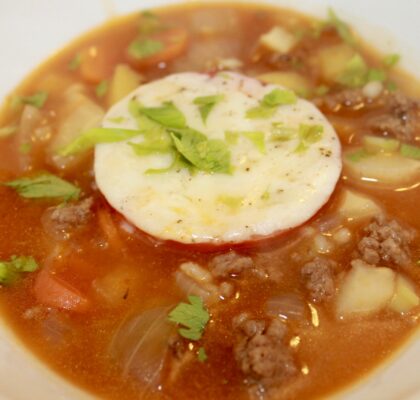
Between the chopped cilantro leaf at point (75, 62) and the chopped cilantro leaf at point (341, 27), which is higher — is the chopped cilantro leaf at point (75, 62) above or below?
above

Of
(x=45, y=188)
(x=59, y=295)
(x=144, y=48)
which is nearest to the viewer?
(x=59, y=295)

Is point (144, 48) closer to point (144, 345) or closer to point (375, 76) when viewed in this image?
point (375, 76)

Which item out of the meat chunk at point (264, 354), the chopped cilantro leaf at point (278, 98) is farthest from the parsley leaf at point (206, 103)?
the meat chunk at point (264, 354)

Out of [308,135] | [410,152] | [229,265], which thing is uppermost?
[308,135]

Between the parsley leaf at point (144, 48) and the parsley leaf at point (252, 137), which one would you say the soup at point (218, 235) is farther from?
the parsley leaf at point (144, 48)

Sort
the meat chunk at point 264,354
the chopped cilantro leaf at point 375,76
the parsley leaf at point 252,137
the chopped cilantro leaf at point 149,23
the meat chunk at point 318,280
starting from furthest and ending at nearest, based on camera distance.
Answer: the chopped cilantro leaf at point 149,23 → the chopped cilantro leaf at point 375,76 → the parsley leaf at point 252,137 → the meat chunk at point 318,280 → the meat chunk at point 264,354

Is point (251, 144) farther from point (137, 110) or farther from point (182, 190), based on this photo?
point (137, 110)

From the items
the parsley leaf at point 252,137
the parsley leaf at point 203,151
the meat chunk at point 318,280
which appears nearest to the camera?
the meat chunk at point 318,280

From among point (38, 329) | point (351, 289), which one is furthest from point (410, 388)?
point (38, 329)

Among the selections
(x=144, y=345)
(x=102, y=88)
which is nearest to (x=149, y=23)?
(x=102, y=88)

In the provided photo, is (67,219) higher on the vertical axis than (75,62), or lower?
lower
